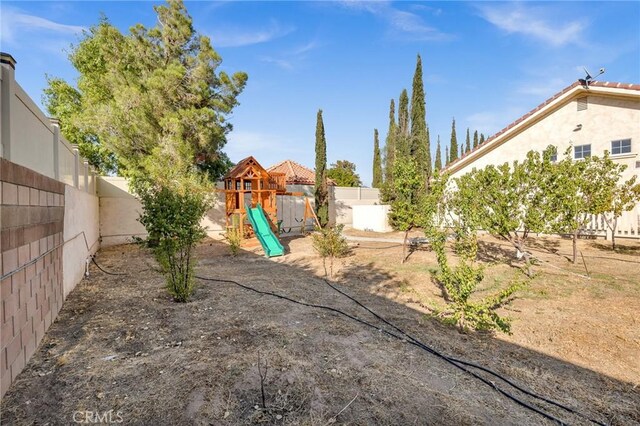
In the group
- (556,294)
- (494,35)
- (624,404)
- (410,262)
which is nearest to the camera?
(624,404)

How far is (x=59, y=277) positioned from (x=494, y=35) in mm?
13294

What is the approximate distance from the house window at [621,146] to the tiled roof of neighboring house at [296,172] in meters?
15.1

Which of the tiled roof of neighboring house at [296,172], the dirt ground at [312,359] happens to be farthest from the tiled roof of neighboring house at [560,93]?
the tiled roof of neighboring house at [296,172]

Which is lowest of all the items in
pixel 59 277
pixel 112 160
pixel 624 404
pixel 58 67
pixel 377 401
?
pixel 624 404

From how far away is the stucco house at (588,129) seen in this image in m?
12.1

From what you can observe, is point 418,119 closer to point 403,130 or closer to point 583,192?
point 403,130

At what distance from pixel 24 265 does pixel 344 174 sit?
37679mm

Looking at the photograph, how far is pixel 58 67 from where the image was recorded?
17109mm

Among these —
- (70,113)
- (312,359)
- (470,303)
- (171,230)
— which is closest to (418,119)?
(470,303)

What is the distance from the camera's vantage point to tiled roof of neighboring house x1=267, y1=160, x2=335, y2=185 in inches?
871

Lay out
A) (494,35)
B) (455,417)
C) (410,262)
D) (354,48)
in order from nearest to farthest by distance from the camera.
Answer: (455,417), (410,262), (494,35), (354,48)

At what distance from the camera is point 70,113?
1758cm

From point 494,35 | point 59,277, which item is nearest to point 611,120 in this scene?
point 494,35

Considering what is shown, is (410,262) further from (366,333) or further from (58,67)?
(58,67)
